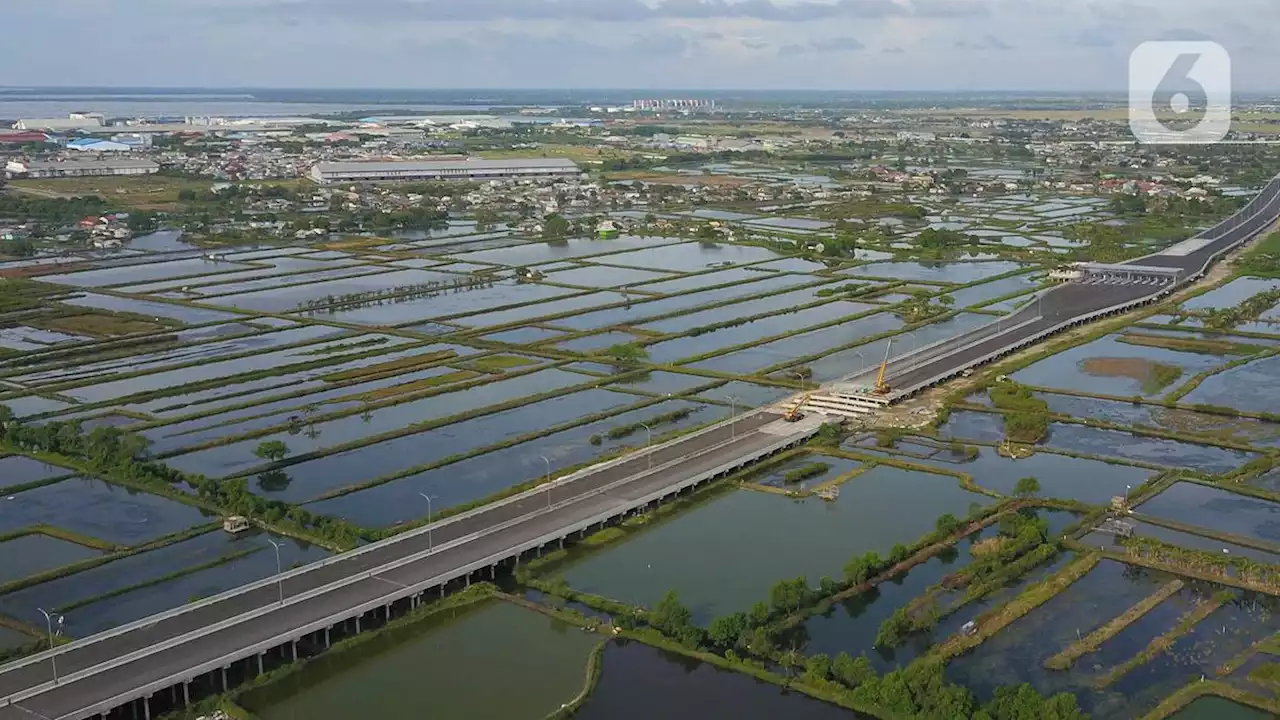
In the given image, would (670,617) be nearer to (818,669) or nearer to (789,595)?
(789,595)

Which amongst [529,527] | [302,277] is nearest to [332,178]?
[302,277]

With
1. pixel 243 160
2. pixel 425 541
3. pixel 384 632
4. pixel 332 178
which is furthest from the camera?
pixel 243 160

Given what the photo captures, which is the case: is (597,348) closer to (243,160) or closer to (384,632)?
(384,632)

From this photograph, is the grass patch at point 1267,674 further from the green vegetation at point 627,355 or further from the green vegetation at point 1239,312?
the green vegetation at point 1239,312

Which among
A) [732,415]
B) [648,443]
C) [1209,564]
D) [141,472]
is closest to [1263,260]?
[732,415]

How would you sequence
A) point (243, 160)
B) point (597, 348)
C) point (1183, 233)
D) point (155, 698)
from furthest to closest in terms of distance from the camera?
point (243, 160) < point (1183, 233) < point (597, 348) < point (155, 698)

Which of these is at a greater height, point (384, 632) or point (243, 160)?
point (243, 160)

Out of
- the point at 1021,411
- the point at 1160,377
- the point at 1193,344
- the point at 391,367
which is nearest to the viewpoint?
the point at 1021,411
